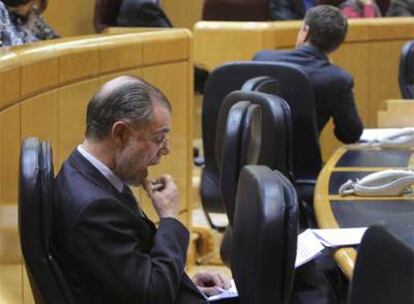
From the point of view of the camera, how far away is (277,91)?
4.04 meters

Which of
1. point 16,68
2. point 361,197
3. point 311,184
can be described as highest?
point 16,68

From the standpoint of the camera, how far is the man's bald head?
7.29ft

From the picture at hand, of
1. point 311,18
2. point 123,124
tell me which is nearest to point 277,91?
point 311,18

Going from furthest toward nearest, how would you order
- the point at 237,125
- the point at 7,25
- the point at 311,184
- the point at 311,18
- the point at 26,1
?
the point at 311,18 < the point at 311,184 < the point at 26,1 < the point at 7,25 < the point at 237,125

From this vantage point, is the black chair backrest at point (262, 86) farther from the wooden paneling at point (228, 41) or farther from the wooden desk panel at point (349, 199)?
the wooden paneling at point (228, 41)

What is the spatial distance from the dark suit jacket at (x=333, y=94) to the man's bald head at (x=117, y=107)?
2282 millimetres


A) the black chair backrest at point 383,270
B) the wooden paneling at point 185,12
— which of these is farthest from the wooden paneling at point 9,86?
the wooden paneling at point 185,12

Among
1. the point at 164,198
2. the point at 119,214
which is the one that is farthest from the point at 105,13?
the point at 119,214

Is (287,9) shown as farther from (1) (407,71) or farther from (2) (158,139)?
(2) (158,139)

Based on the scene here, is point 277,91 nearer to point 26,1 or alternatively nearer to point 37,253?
point 26,1

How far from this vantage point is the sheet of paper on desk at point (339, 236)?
252 cm

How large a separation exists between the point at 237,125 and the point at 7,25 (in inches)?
44.7

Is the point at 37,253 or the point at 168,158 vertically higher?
the point at 37,253

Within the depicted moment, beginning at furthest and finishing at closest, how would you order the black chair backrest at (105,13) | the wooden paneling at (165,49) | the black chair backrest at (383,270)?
1. the black chair backrest at (105,13)
2. the wooden paneling at (165,49)
3. the black chair backrest at (383,270)
